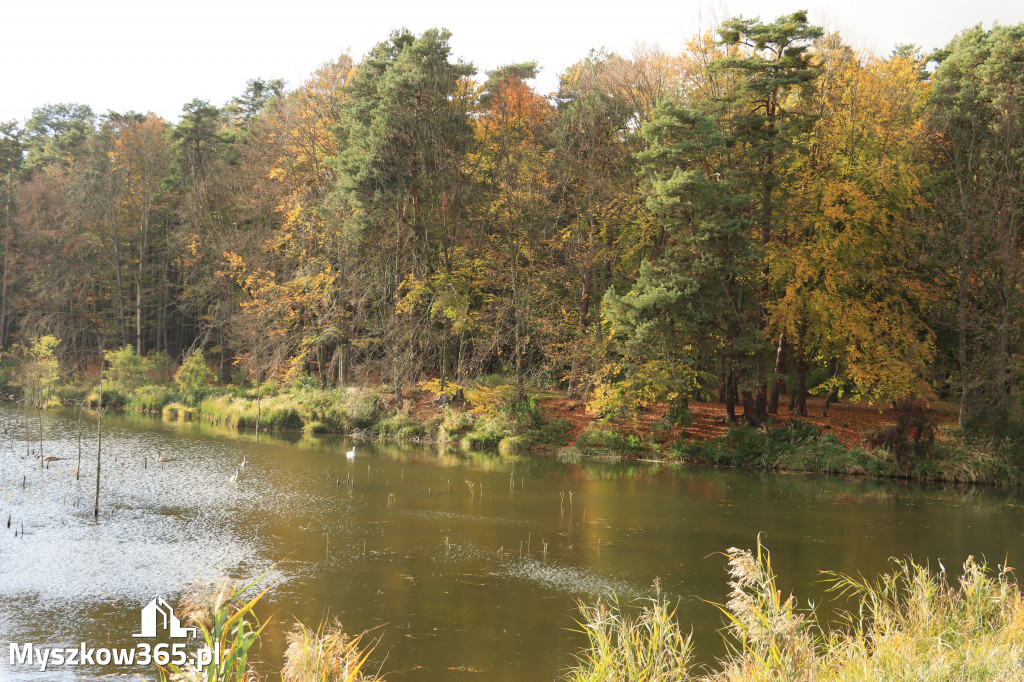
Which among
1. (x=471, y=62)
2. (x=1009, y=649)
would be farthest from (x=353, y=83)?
(x=1009, y=649)

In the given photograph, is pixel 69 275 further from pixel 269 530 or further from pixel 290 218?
pixel 269 530

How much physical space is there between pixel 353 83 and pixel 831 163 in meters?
19.1

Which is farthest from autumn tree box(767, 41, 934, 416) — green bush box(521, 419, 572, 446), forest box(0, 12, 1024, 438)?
green bush box(521, 419, 572, 446)

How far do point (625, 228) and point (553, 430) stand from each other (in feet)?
25.6

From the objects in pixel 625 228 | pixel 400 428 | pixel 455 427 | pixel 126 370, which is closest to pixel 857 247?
pixel 625 228

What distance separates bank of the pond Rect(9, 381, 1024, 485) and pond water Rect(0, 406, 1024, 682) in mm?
1079

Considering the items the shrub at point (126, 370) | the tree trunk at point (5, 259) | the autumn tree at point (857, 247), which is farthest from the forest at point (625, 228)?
the shrub at point (126, 370)

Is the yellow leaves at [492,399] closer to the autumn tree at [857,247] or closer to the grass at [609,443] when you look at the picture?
the grass at [609,443]

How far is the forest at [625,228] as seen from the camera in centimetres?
2327

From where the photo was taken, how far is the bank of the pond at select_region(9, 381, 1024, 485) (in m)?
21.5

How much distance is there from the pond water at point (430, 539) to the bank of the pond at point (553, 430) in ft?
3.54

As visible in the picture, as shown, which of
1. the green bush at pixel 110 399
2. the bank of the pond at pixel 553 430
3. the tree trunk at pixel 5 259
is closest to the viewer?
the bank of the pond at pixel 553 430

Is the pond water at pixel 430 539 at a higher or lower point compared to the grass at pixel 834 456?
lower

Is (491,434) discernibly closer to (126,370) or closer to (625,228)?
(625,228)
